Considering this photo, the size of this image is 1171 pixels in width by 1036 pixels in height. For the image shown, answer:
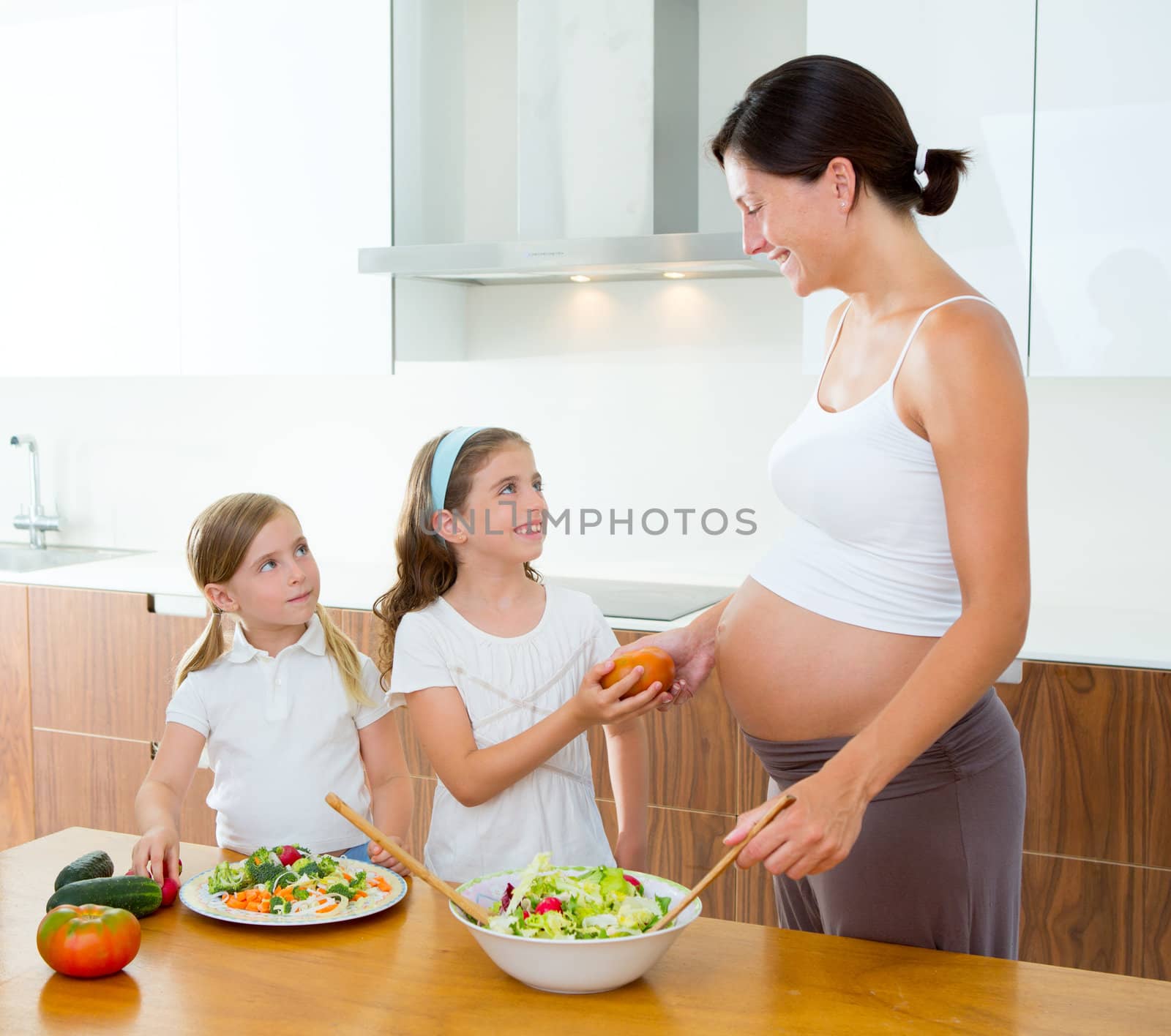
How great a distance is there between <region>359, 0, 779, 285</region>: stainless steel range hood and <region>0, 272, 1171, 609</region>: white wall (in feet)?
0.51

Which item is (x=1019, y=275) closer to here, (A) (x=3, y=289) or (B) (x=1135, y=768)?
(B) (x=1135, y=768)

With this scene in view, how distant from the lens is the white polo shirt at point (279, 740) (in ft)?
5.33

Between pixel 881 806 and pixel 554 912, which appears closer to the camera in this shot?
pixel 554 912

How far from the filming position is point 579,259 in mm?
2406

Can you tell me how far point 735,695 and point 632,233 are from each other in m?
1.27

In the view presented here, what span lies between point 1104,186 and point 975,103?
267mm

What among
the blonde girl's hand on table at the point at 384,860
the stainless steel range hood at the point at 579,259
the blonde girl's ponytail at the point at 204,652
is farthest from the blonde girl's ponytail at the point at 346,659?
the stainless steel range hood at the point at 579,259

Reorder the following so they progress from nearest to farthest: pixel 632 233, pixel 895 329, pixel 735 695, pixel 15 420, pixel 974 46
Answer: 1. pixel 895 329
2. pixel 735 695
3. pixel 974 46
4. pixel 632 233
5. pixel 15 420

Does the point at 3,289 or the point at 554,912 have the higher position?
the point at 3,289

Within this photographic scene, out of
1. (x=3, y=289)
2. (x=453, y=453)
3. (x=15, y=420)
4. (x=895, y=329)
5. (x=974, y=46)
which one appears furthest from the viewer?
(x=15, y=420)

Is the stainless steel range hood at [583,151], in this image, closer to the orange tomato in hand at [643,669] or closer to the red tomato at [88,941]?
the orange tomato in hand at [643,669]

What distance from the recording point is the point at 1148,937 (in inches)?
82.0

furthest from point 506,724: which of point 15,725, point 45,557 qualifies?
point 45,557

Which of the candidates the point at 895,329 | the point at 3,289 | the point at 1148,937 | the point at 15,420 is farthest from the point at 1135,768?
the point at 15,420
